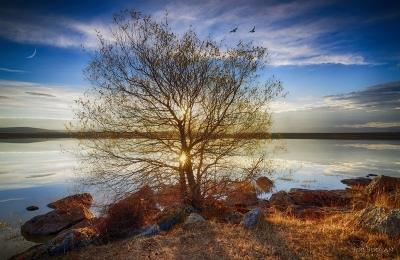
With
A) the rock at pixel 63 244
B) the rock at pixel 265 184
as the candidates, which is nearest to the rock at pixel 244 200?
the rock at pixel 265 184

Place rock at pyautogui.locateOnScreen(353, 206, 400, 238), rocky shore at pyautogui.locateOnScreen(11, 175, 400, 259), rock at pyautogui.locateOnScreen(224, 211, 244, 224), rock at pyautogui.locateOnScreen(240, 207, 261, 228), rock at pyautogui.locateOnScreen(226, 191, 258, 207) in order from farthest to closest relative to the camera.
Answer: rock at pyautogui.locateOnScreen(226, 191, 258, 207), rock at pyautogui.locateOnScreen(224, 211, 244, 224), rock at pyautogui.locateOnScreen(240, 207, 261, 228), rocky shore at pyautogui.locateOnScreen(11, 175, 400, 259), rock at pyautogui.locateOnScreen(353, 206, 400, 238)

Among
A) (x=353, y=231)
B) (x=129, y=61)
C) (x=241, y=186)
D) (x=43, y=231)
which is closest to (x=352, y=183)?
(x=241, y=186)

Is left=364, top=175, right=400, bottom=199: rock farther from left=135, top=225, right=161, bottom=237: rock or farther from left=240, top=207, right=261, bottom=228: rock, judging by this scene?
left=135, top=225, right=161, bottom=237: rock

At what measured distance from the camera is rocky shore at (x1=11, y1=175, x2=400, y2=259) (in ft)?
29.0

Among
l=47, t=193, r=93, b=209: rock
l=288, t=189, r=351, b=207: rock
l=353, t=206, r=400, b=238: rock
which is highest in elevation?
l=353, t=206, r=400, b=238: rock

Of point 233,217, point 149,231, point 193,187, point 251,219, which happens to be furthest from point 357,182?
point 149,231

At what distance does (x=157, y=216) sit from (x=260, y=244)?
540cm

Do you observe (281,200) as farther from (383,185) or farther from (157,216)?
(157,216)

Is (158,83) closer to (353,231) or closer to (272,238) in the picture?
(272,238)

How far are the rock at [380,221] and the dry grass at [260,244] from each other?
0.34 m

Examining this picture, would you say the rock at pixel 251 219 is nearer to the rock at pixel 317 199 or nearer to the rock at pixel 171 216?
the rock at pixel 171 216

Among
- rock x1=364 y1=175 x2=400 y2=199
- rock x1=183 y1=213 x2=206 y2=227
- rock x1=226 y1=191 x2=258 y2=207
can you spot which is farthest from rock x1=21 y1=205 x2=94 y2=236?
rock x1=364 y1=175 x2=400 y2=199

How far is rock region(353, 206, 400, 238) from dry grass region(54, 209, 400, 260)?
13.4 inches

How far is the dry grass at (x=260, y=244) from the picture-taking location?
689 cm
